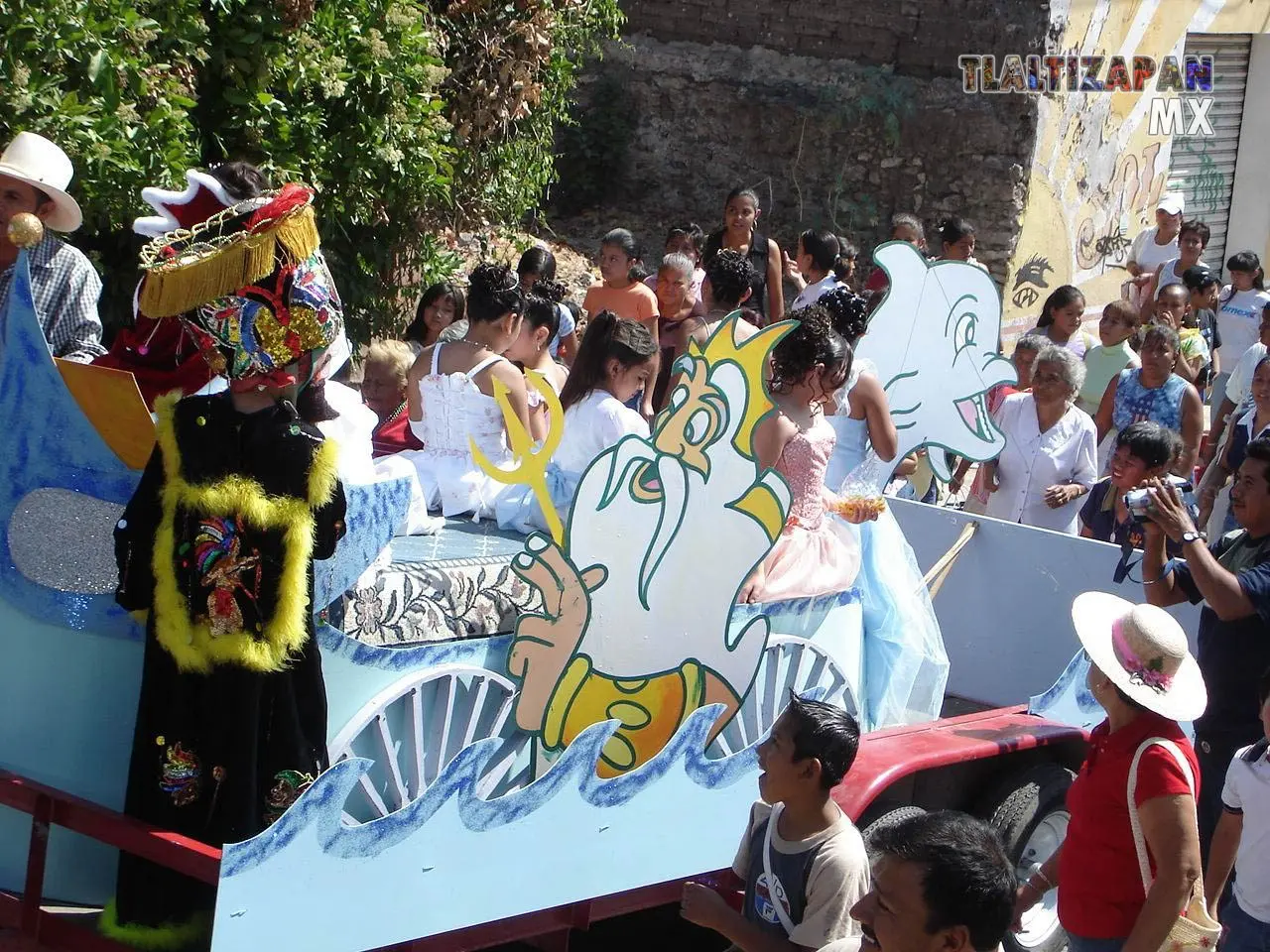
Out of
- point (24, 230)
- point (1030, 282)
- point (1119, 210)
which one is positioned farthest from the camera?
point (1119, 210)

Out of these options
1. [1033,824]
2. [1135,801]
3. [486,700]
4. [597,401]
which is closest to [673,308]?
[597,401]

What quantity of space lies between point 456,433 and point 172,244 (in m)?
1.59

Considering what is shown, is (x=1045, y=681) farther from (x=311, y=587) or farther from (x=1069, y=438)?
(x=311, y=587)

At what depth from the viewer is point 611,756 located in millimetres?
3963

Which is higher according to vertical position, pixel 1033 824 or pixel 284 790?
pixel 284 790

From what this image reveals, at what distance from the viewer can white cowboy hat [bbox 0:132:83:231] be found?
167 inches

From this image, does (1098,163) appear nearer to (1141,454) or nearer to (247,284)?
(1141,454)

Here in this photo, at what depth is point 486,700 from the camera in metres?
3.79

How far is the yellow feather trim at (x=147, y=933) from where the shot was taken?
3408 millimetres

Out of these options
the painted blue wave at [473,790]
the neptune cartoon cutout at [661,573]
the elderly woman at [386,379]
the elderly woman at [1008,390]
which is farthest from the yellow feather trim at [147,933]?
the elderly woman at [1008,390]

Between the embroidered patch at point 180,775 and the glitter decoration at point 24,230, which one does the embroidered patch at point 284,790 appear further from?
the glitter decoration at point 24,230

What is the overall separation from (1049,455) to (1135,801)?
340cm

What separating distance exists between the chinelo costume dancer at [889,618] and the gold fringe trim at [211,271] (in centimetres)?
224

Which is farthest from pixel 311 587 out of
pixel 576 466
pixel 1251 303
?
pixel 1251 303
